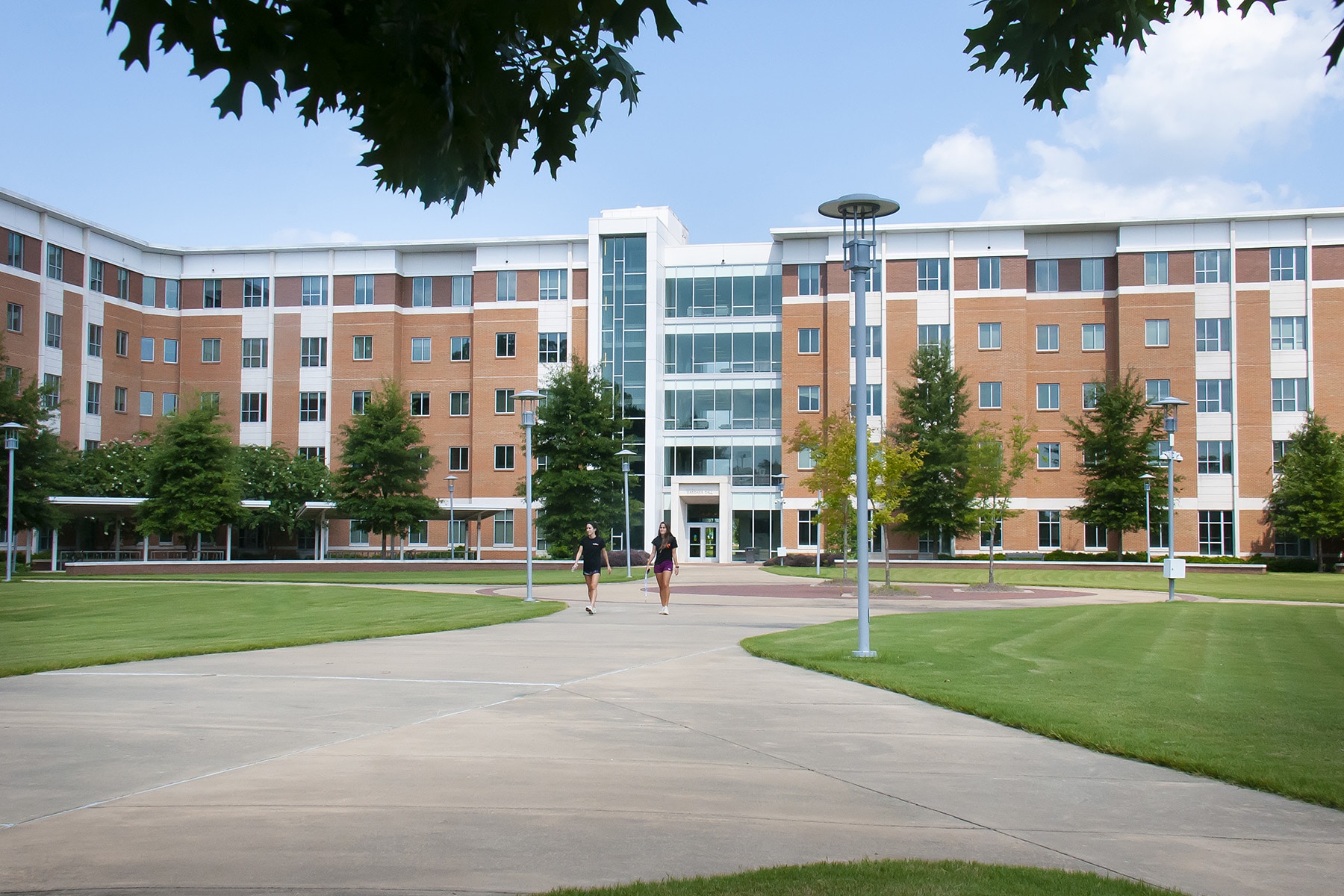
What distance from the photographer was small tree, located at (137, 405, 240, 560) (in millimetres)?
47531

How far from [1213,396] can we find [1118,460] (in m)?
9.12

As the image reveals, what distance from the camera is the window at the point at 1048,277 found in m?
62.2

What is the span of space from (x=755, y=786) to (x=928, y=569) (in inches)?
1782

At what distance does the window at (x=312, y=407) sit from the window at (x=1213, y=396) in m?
53.0

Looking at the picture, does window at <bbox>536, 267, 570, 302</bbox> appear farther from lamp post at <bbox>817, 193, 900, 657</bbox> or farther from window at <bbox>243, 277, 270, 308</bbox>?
lamp post at <bbox>817, 193, 900, 657</bbox>

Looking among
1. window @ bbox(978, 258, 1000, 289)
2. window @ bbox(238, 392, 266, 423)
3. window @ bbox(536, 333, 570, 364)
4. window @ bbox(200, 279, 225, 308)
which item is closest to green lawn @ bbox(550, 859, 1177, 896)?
window @ bbox(978, 258, 1000, 289)

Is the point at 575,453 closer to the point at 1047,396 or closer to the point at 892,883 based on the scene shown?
the point at 1047,396

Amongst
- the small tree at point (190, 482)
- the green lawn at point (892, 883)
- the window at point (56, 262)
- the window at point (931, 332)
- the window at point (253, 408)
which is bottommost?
the green lawn at point (892, 883)

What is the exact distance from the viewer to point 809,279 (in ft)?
208

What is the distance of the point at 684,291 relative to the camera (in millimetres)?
65688

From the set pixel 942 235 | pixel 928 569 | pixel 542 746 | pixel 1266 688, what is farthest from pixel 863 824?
pixel 942 235

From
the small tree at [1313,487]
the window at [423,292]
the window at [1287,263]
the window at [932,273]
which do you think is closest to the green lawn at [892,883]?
the small tree at [1313,487]

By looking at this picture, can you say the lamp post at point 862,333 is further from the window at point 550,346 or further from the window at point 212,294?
the window at point 212,294

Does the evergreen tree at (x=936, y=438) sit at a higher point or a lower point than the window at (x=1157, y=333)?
lower
